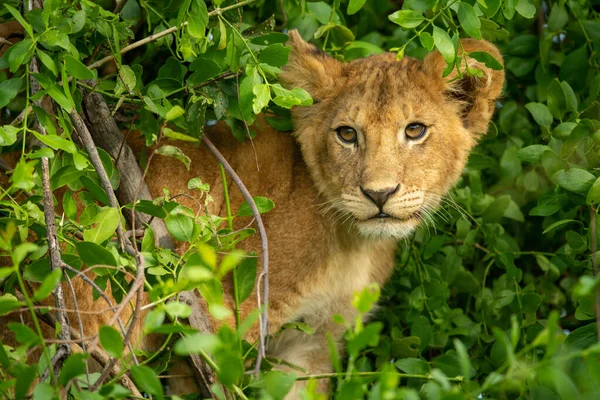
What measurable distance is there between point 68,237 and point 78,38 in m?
0.89

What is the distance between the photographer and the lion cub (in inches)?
171

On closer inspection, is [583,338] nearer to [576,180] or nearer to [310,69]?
[576,180]

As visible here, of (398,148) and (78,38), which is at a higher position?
(78,38)

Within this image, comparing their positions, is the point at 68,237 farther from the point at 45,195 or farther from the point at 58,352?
the point at 58,352

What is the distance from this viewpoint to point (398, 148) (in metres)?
4.32

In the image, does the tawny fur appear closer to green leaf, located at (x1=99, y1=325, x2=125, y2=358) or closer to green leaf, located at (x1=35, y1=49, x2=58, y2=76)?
green leaf, located at (x1=35, y1=49, x2=58, y2=76)

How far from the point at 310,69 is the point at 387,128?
54 cm

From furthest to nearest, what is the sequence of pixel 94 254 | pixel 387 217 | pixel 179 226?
pixel 387 217
pixel 179 226
pixel 94 254

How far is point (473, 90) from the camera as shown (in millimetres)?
4590

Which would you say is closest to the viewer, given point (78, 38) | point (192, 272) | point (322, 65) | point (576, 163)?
point (192, 272)

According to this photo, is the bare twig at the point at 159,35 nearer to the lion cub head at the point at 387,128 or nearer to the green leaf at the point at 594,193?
the lion cub head at the point at 387,128

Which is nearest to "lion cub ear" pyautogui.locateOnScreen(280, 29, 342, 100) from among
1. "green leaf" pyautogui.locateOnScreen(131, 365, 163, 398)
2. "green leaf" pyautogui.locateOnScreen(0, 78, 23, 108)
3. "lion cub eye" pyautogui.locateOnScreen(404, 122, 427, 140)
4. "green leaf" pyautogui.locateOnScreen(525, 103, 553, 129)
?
"lion cub eye" pyautogui.locateOnScreen(404, 122, 427, 140)

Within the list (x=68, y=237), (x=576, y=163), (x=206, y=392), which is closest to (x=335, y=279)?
(x=206, y=392)

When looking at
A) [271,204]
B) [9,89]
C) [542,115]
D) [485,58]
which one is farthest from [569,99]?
[9,89]
